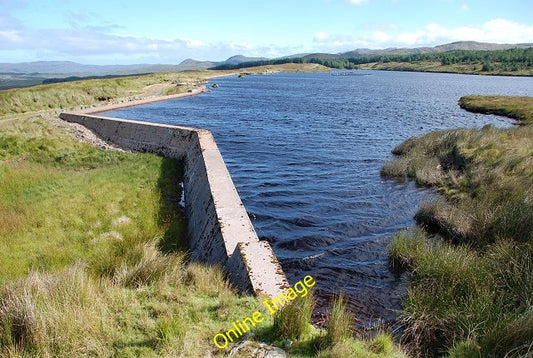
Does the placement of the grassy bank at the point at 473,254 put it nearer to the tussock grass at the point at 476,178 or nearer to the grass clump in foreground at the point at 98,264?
the tussock grass at the point at 476,178

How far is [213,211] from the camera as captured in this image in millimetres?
11703

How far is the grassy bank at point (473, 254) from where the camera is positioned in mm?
6082

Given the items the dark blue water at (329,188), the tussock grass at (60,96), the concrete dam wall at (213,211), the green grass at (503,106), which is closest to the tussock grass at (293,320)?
the concrete dam wall at (213,211)

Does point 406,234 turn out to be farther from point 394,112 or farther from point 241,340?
point 394,112

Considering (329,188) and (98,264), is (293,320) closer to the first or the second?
(98,264)

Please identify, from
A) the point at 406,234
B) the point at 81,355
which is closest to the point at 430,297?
the point at 406,234

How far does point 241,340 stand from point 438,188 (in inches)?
600

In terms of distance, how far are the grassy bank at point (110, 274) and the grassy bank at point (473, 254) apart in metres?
1.44

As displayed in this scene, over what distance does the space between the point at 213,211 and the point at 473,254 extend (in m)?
7.11

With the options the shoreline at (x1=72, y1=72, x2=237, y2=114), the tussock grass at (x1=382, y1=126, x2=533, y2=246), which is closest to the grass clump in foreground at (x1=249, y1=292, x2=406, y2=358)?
the tussock grass at (x1=382, y1=126, x2=533, y2=246)

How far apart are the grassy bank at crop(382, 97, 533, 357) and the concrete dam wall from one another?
2.98m

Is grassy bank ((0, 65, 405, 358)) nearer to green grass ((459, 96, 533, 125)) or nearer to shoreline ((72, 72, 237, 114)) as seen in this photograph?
shoreline ((72, 72, 237, 114))

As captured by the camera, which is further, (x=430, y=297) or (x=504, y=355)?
(x=430, y=297)

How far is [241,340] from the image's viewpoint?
5.51 metres
